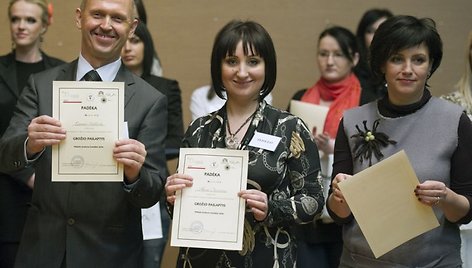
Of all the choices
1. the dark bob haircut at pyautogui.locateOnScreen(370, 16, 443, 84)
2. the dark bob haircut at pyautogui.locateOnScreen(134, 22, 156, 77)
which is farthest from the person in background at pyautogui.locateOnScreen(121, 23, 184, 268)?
the dark bob haircut at pyautogui.locateOnScreen(370, 16, 443, 84)

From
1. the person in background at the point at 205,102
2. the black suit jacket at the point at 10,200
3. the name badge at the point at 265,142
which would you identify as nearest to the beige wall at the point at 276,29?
the person in background at the point at 205,102

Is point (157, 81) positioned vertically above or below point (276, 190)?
above

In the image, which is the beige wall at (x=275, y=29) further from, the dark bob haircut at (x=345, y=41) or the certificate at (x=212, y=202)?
the certificate at (x=212, y=202)

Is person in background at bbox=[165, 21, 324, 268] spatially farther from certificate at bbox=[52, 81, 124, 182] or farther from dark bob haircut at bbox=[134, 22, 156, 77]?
dark bob haircut at bbox=[134, 22, 156, 77]

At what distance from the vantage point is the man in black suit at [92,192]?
9.09 feet

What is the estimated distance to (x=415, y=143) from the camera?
283cm

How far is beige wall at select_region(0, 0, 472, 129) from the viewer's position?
576cm

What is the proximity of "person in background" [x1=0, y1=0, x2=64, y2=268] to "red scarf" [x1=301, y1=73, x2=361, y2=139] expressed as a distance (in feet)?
5.38

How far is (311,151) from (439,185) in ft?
1.66

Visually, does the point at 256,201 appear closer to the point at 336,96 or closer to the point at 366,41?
the point at 336,96

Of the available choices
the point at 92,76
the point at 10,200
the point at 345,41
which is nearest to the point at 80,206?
the point at 92,76

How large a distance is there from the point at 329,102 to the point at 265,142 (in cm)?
188

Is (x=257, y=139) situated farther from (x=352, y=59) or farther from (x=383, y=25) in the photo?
(x=352, y=59)

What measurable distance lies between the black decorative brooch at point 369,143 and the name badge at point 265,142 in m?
0.33
